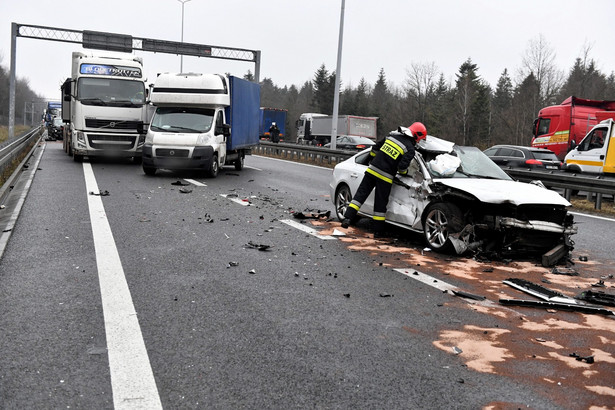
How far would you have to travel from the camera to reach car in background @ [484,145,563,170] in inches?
795

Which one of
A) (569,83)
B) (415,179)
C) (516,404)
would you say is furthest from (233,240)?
(569,83)

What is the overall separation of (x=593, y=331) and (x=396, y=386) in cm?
220

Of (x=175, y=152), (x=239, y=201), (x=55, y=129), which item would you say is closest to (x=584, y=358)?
(x=239, y=201)

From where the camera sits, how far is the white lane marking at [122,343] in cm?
346

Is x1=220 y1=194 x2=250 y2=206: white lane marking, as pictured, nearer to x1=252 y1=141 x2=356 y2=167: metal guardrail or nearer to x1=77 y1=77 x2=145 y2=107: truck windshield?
x1=77 y1=77 x2=145 y2=107: truck windshield

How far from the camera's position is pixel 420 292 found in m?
5.96

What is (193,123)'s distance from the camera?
17.3 meters

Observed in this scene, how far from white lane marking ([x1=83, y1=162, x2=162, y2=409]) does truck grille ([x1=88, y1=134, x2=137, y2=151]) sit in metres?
13.2

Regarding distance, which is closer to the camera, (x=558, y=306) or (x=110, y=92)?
(x=558, y=306)

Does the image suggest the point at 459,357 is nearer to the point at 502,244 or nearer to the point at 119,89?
the point at 502,244

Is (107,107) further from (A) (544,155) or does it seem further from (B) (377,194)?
(A) (544,155)

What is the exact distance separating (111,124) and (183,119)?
11.9 feet

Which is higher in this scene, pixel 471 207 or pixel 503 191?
pixel 503 191

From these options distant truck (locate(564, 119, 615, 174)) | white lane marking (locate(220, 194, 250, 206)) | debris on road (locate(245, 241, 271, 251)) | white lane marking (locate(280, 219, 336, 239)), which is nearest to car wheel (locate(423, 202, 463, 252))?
white lane marking (locate(280, 219, 336, 239))
